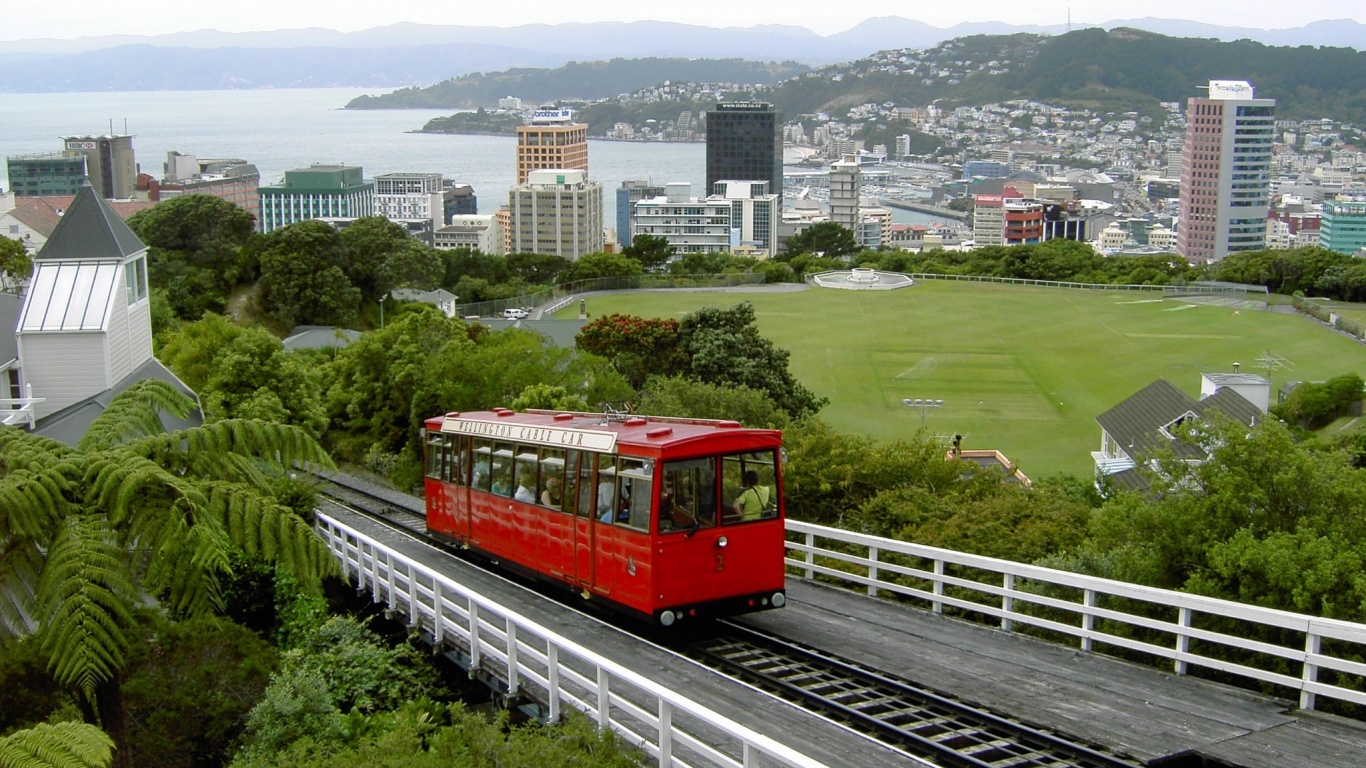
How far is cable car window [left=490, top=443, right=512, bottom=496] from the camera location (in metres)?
14.9

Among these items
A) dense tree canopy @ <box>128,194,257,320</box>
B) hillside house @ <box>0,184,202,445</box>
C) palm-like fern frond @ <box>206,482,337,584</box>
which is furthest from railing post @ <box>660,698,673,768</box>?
dense tree canopy @ <box>128,194,257,320</box>

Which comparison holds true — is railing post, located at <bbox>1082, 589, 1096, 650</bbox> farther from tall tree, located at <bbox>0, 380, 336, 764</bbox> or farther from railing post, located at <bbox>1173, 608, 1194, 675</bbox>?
tall tree, located at <bbox>0, 380, 336, 764</bbox>

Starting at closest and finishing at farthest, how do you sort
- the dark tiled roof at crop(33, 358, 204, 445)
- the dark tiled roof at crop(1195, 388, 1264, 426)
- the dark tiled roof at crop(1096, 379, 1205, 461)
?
the dark tiled roof at crop(33, 358, 204, 445)
the dark tiled roof at crop(1195, 388, 1264, 426)
the dark tiled roof at crop(1096, 379, 1205, 461)

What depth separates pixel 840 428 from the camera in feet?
166

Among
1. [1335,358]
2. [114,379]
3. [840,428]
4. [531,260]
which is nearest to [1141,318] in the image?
[1335,358]

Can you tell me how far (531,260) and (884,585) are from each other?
281 feet

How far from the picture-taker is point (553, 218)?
565 ft

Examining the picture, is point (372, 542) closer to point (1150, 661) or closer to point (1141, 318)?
point (1150, 661)

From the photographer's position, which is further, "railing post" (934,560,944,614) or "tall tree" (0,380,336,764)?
"railing post" (934,560,944,614)

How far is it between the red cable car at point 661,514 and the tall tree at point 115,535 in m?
3.11

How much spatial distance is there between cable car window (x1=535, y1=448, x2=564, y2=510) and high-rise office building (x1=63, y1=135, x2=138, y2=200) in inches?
7128

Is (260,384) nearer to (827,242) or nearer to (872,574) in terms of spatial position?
(872,574)

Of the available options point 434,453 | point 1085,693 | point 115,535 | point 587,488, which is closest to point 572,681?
point 587,488

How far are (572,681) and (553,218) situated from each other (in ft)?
539
